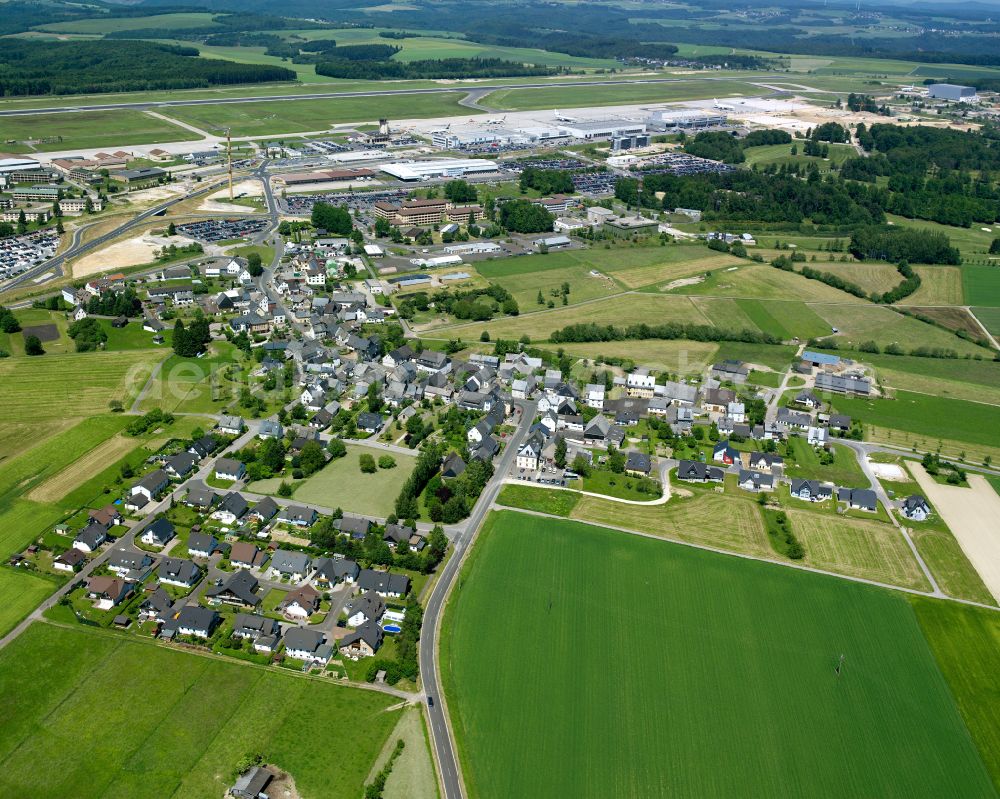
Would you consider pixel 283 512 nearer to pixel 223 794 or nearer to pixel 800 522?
pixel 223 794

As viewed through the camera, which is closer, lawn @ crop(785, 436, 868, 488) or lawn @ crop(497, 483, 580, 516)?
lawn @ crop(497, 483, 580, 516)

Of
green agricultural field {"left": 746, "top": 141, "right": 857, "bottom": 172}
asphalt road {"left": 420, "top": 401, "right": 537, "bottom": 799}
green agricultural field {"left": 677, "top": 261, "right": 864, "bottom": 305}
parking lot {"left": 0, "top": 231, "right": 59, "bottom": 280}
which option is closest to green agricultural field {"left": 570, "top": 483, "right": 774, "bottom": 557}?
asphalt road {"left": 420, "top": 401, "right": 537, "bottom": 799}

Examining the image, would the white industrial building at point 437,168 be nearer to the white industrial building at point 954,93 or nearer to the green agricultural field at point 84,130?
the green agricultural field at point 84,130

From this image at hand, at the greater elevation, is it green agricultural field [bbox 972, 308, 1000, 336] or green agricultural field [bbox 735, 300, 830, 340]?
green agricultural field [bbox 735, 300, 830, 340]

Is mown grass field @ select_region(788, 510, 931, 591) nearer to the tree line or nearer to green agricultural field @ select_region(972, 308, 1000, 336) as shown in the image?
the tree line

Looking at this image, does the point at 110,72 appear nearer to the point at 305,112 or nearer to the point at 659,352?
the point at 305,112

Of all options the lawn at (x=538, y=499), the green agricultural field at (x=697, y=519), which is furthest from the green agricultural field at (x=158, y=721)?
the green agricultural field at (x=697, y=519)
